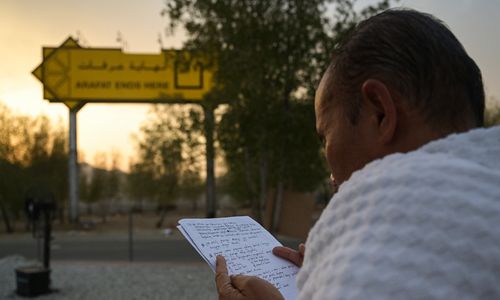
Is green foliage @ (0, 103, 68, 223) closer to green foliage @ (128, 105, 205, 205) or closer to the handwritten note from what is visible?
green foliage @ (128, 105, 205, 205)

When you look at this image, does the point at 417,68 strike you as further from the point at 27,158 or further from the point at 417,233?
the point at 27,158

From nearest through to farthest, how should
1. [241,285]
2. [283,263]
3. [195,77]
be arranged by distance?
[241,285], [283,263], [195,77]

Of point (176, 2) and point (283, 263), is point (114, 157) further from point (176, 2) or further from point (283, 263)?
point (283, 263)

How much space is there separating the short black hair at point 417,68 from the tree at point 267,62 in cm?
759

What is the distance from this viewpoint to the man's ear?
30.5 inches

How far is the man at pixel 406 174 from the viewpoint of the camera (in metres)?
0.57

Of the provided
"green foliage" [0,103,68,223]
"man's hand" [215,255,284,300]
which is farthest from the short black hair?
"green foliage" [0,103,68,223]

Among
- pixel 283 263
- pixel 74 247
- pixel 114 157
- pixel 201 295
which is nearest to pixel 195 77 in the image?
pixel 74 247

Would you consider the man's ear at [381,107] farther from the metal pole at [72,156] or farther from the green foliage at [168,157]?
the metal pole at [72,156]

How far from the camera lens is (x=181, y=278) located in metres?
10.5

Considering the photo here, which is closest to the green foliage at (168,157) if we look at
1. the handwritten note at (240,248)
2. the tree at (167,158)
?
the tree at (167,158)

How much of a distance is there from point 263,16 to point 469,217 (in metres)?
8.54

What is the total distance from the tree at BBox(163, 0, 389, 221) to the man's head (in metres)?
7.58

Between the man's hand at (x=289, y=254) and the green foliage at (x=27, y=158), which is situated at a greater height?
the man's hand at (x=289, y=254)
